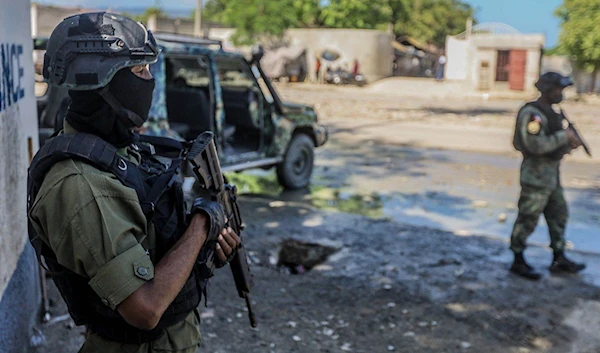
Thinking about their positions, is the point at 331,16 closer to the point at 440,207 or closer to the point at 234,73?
the point at 234,73

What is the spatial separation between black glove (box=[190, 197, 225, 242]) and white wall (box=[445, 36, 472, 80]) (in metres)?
31.9

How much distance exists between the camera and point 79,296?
167 centimetres

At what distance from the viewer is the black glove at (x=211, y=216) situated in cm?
166

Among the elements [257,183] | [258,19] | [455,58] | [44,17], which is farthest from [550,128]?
[44,17]

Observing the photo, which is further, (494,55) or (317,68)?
(317,68)

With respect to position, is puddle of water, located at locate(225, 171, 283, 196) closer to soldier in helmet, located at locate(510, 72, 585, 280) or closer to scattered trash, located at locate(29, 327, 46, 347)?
soldier in helmet, located at locate(510, 72, 585, 280)

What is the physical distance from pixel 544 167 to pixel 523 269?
2.57 ft

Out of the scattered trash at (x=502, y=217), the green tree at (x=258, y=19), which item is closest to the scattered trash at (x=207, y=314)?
the scattered trash at (x=502, y=217)

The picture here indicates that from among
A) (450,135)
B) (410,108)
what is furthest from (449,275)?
(410,108)

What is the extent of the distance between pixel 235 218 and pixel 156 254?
424mm

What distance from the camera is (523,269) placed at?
471 centimetres

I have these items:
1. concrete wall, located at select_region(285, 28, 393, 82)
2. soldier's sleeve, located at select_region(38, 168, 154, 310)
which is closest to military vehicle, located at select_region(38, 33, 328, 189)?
soldier's sleeve, located at select_region(38, 168, 154, 310)

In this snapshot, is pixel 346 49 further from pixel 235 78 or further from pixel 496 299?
pixel 496 299

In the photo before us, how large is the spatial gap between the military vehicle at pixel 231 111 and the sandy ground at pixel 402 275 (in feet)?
1.58
